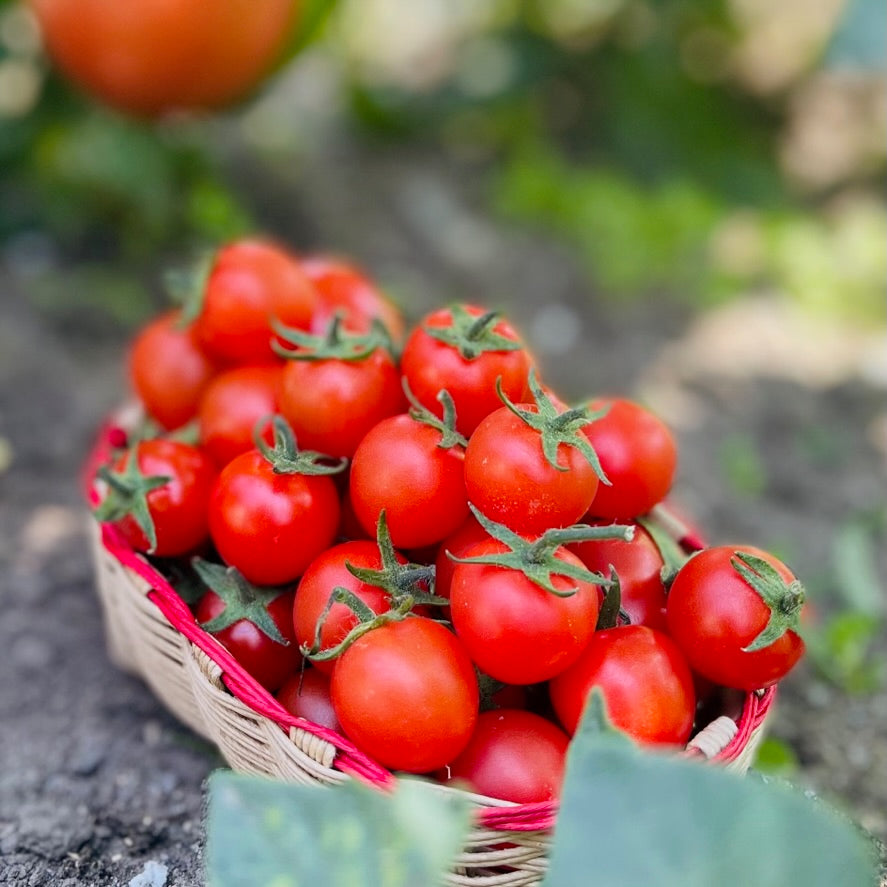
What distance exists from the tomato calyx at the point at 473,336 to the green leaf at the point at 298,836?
55cm

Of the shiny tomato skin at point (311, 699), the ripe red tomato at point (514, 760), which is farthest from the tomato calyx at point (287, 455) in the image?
the ripe red tomato at point (514, 760)

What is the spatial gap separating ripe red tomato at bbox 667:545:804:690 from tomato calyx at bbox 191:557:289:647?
1.52ft

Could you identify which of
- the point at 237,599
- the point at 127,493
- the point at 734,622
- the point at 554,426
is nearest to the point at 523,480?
the point at 554,426

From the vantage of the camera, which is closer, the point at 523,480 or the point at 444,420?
the point at 523,480

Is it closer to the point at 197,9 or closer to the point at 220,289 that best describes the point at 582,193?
the point at 197,9

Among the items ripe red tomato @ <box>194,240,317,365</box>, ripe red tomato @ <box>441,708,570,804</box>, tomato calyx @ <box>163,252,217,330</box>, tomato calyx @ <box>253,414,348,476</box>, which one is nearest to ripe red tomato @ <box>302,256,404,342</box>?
ripe red tomato @ <box>194,240,317,365</box>

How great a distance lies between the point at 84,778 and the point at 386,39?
3.06 meters

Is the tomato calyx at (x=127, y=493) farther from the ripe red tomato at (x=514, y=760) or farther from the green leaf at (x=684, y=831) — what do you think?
the green leaf at (x=684, y=831)

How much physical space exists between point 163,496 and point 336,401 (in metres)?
0.25

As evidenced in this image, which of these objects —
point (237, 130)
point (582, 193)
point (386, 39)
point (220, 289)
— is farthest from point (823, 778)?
point (386, 39)

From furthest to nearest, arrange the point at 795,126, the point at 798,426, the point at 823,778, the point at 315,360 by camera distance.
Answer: the point at 795,126, the point at 798,426, the point at 823,778, the point at 315,360

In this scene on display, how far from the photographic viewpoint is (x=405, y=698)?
100 centimetres

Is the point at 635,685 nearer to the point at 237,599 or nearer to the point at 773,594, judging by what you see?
the point at 773,594

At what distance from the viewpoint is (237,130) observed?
3420mm
